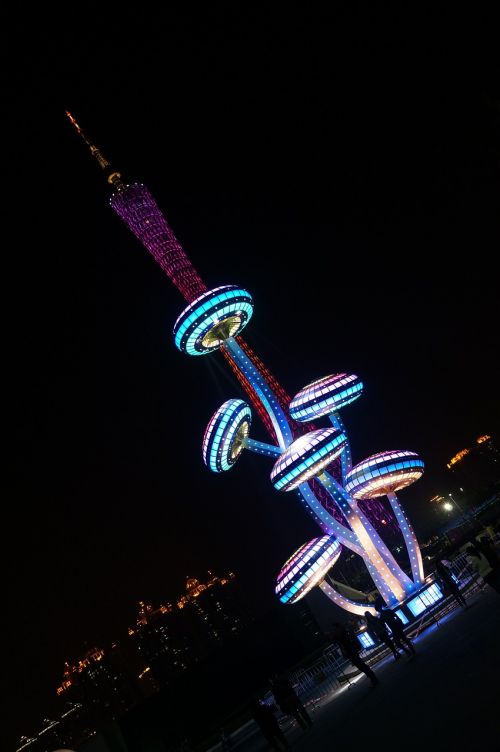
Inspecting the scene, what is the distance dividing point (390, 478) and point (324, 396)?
5210 millimetres

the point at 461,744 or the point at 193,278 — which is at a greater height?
the point at 193,278

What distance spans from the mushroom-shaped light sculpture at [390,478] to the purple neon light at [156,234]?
1437cm

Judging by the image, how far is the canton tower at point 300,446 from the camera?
2425cm

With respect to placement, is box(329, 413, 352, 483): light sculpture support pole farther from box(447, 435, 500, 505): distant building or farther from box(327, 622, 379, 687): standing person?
box(447, 435, 500, 505): distant building

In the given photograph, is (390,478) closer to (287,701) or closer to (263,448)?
(263,448)

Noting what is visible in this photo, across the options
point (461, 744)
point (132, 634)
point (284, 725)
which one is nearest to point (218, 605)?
point (132, 634)

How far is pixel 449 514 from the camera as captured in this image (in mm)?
66312

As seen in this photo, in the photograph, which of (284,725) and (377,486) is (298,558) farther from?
(284,725)

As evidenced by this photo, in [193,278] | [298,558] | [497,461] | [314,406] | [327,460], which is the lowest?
[497,461]

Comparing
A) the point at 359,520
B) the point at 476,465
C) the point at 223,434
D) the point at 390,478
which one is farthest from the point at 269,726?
the point at 476,465

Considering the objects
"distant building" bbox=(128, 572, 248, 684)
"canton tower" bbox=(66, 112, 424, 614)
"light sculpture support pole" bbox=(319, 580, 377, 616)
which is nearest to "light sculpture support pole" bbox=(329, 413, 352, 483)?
"canton tower" bbox=(66, 112, 424, 614)

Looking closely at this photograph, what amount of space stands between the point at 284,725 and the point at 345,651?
557 centimetres

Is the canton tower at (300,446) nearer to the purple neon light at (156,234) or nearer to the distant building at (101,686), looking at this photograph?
the purple neon light at (156,234)

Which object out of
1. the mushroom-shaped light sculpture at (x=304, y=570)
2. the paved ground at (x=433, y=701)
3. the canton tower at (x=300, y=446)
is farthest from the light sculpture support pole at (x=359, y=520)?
the paved ground at (x=433, y=701)
